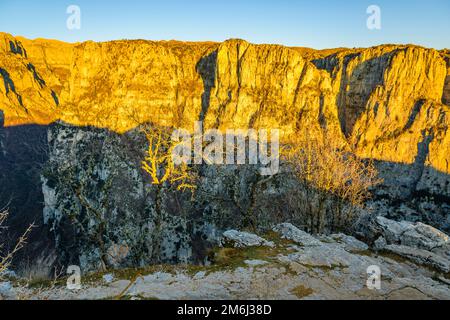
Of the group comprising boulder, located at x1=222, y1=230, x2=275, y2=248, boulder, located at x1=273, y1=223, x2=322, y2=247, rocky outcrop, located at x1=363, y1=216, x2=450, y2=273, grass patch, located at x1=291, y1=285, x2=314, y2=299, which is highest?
grass patch, located at x1=291, y1=285, x2=314, y2=299

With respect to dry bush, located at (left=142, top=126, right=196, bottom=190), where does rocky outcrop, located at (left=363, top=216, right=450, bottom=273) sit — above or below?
below

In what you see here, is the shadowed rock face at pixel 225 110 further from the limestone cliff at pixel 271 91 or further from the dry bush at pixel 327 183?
the dry bush at pixel 327 183

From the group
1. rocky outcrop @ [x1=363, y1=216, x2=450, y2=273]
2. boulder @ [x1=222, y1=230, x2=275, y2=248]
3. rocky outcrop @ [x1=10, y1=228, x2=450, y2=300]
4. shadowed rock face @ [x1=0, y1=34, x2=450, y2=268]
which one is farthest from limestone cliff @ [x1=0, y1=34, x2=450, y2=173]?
rocky outcrop @ [x1=10, y1=228, x2=450, y2=300]

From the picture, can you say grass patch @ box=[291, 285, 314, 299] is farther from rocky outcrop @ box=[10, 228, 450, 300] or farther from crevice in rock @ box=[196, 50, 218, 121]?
crevice in rock @ box=[196, 50, 218, 121]

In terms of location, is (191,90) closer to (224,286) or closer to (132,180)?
(132,180)

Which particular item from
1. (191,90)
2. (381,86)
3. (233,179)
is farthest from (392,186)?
(233,179)

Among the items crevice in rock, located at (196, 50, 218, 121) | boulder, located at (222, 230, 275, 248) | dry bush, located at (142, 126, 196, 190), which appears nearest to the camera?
boulder, located at (222, 230, 275, 248)

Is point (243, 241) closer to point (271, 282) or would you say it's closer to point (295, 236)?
point (295, 236)

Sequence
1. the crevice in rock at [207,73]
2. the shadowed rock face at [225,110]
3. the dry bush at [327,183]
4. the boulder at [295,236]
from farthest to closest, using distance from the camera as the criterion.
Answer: the crevice in rock at [207,73]
the shadowed rock face at [225,110]
the dry bush at [327,183]
the boulder at [295,236]

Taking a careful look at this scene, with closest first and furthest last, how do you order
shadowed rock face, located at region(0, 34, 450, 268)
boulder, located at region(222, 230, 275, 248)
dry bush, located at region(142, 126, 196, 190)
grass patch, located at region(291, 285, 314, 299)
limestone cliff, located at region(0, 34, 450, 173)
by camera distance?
1. grass patch, located at region(291, 285, 314, 299)
2. boulder, located at region(222, 230, 275, 248)
3. dry bush, located at region(142, 126, 196, 190)
4. shadowed rock face, located at region(0, 34, 450, 268)
5. limestone cliff, located at region(0, 34, 450, 173)

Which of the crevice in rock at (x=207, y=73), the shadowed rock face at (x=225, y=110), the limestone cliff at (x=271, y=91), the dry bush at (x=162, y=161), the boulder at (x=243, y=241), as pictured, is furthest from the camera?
the crevice in rock at (x=207, y=73)

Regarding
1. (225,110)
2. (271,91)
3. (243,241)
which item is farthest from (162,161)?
(271,91)

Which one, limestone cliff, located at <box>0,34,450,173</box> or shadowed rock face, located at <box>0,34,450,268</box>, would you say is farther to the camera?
limestone cliff, located at <box>0,34,450,173</box>

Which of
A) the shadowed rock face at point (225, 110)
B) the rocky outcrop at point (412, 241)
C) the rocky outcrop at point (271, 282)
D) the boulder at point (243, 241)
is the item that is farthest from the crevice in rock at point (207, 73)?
the rocky outcrop at point (271, 282)
